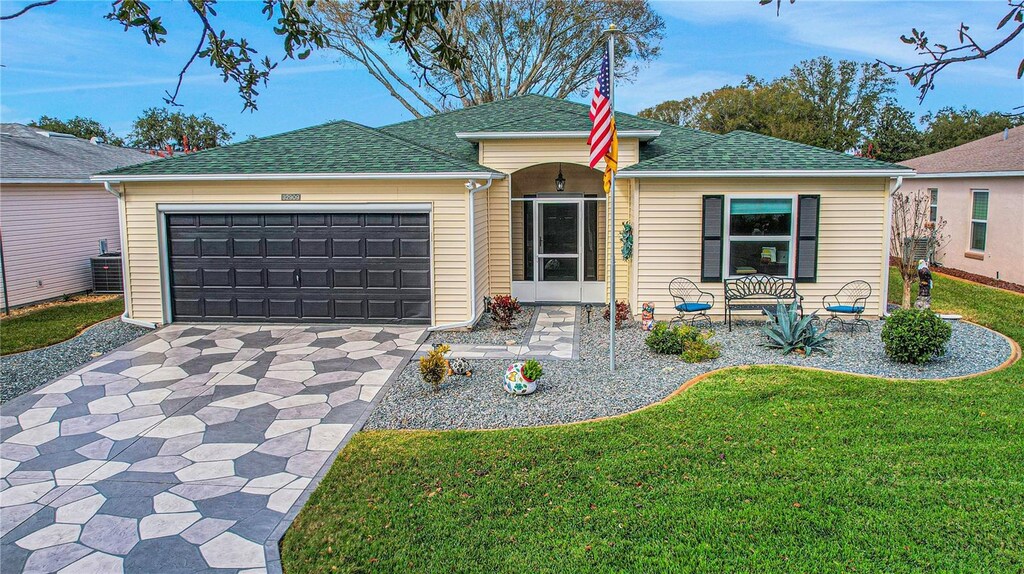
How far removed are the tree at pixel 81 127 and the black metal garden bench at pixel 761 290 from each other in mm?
41895

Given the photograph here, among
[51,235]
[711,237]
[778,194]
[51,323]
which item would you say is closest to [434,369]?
[711,237]

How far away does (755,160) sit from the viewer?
12516 mm

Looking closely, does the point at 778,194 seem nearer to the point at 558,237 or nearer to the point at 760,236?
the point at 760,236

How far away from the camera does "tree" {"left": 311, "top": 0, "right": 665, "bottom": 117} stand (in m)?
28.4

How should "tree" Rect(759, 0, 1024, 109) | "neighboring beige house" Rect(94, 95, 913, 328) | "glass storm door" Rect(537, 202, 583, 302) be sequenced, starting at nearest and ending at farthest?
1. "tree" Rect(759, 0, 1024, 109)
2. "neighboring beige house" Rect(94, 95, 913, 328)
3. "glass storm door" Rect(537, 202, 583, 302)

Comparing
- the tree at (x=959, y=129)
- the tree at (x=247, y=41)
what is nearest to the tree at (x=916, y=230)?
the tree at (x=247, y=41)

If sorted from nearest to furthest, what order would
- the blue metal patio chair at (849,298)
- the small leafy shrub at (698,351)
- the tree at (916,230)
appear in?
1. the small leafy shrub at (698,351)
2. the blue metal patio chair at (849,298)
3. the tree at (916,230)

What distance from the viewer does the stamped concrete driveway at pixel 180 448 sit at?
210 inches

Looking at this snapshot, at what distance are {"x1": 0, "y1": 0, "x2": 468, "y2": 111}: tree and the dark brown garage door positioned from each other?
7.26m

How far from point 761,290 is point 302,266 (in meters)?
8.36

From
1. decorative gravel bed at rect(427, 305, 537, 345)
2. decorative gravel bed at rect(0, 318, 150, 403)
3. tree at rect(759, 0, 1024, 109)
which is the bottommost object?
decorative gravel bed at rect(0, 318, 150, 403)

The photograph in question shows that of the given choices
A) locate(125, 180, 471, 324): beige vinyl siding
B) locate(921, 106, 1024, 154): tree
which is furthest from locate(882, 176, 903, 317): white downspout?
locate(921, 106, 1024, 154): tree

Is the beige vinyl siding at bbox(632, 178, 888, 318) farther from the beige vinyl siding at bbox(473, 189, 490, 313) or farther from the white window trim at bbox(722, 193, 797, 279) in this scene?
the beige vinyl siding at bbox(473, 189, 490, 313)

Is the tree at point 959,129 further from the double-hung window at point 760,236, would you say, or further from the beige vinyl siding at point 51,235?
the beige vinyl siding at point 51,235
